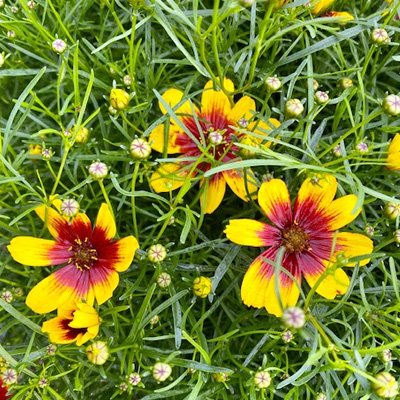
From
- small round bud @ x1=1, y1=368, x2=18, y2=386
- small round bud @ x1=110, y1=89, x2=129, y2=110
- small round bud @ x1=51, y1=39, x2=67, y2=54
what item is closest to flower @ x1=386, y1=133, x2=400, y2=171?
small round bud @ x1=110, y1=89, x2=129, y2=110

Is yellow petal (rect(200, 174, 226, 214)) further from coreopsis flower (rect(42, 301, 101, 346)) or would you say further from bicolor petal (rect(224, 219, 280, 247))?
coreopsis flower (rect(42, 301, 101, 346))

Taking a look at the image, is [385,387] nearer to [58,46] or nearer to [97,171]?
[97,171]

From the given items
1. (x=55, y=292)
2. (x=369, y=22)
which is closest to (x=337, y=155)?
(x=369, y=22)

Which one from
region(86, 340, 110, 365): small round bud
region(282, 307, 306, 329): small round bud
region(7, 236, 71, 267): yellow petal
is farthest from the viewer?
region(7, 236, 71, 267): yellow petal

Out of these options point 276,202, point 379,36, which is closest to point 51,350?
point 276,202

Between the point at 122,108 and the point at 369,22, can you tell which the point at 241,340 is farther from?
the point at 369,22

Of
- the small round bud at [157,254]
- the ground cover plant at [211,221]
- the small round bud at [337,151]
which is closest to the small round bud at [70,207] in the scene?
the ground cover plant at [211,221]
